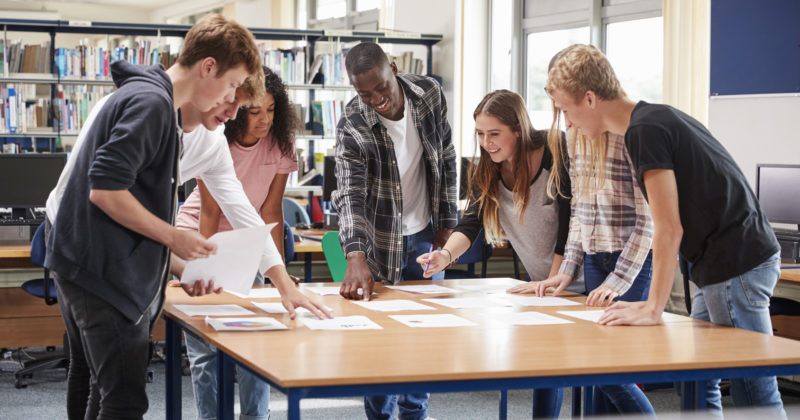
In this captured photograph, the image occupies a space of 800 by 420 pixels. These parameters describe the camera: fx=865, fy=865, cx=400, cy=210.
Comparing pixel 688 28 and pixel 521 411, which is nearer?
pixel 521 411

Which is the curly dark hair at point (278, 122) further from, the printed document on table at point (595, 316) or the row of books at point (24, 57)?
the row of books at point (24, 57)

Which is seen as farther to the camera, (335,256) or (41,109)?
(41,109)

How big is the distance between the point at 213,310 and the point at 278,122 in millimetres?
863

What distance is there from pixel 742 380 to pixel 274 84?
1734mm

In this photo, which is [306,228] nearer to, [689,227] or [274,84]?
[274,84]

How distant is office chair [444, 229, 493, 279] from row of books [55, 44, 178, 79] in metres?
3.09

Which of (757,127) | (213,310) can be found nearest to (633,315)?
(213,310)

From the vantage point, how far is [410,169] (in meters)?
2.88

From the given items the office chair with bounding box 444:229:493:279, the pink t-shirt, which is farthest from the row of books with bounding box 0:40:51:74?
the pink t-shirt

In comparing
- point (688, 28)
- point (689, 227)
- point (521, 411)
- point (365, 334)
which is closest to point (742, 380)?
point (689, 227)

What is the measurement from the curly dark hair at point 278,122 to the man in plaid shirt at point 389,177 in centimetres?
20

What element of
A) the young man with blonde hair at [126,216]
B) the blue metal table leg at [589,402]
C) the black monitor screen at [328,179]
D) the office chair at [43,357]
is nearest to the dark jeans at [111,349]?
the young man with blonde hair at [126,216]

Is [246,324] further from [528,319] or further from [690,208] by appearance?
[690,208]

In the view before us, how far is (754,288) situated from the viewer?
206 centimetres
